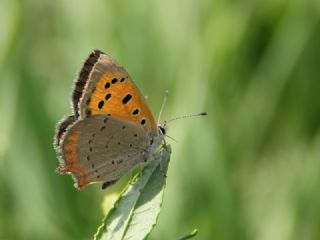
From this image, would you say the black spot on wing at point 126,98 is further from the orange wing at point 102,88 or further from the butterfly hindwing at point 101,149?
the butterfly hindwing at point 101,149

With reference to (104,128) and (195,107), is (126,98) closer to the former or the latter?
(104,128)

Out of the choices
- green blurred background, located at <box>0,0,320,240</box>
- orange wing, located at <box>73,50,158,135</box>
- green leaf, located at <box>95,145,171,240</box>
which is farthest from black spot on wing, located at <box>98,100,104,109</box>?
green blurred background, located at <box>0,0,320,240</box>

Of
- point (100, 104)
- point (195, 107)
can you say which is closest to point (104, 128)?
point (100, 104)

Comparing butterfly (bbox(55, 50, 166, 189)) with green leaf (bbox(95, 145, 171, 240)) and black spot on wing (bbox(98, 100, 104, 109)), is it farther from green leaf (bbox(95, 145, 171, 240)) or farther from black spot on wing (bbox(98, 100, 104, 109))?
green leaf (bbox(95, 145, 171, 240))

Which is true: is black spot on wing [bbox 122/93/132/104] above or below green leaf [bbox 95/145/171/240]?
above

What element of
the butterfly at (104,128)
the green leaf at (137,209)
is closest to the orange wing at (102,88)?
the butterfly at (104,128)
